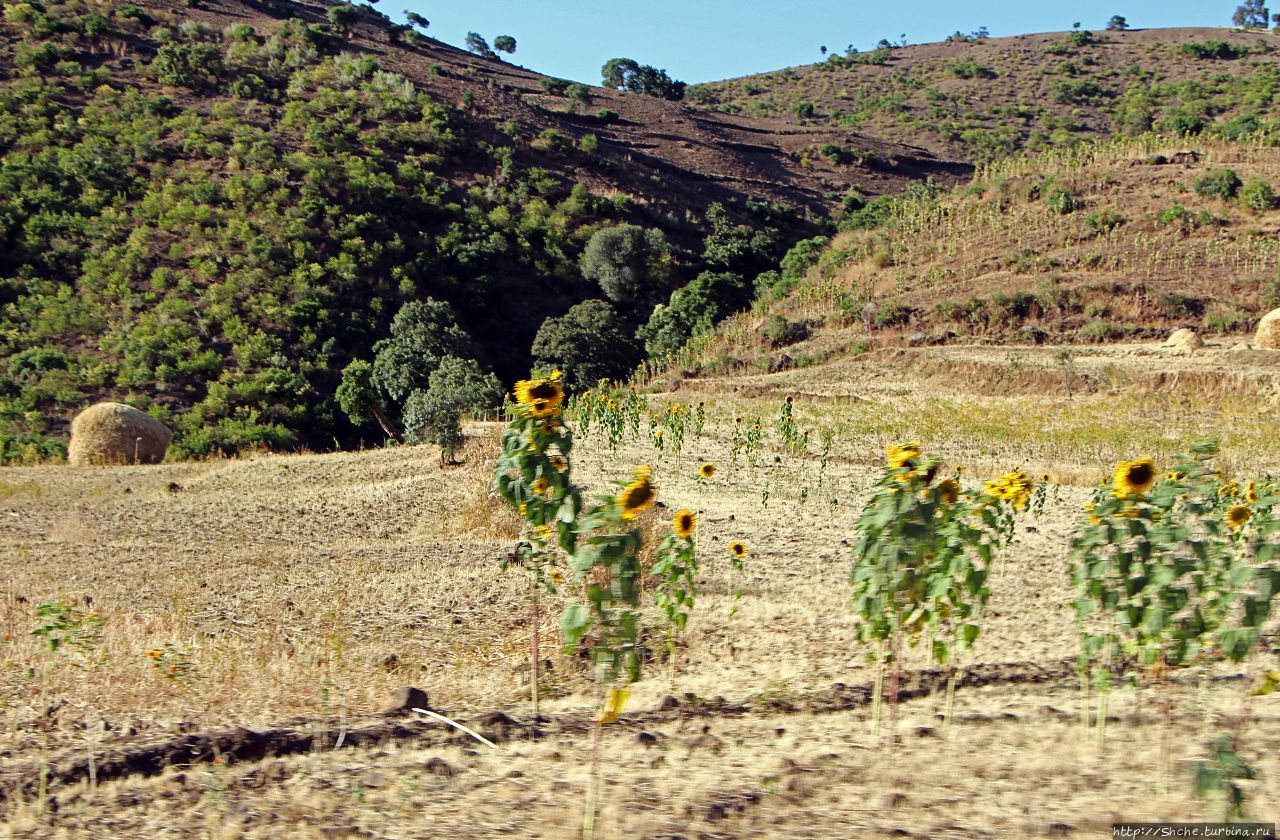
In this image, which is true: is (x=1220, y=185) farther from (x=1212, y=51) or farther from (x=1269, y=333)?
(x=1212, y=51)

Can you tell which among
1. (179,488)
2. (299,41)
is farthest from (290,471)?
(299,41)

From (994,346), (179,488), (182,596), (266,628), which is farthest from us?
(994,346)

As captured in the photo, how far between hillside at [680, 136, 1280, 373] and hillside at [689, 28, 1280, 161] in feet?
55.7

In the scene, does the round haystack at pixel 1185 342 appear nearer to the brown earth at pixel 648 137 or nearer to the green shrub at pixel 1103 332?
the green shrub at pixel 1103 332

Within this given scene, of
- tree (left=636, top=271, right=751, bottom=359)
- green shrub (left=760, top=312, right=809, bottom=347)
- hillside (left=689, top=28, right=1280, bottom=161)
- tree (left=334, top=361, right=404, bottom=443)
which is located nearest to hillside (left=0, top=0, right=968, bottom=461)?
tree (left=636, top=271, right=751, bottom=359)

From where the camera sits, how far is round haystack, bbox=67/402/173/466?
16431 millimetres

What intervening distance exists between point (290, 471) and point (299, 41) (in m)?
34.8

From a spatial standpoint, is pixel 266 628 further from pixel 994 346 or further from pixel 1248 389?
pixel 994 346

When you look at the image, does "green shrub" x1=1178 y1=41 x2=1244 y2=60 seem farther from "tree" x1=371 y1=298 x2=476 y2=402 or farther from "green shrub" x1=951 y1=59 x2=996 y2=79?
"tree" x1=371 y1=298 x2=476 y2=402

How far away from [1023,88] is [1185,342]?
161 ft

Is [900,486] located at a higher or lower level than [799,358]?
lower

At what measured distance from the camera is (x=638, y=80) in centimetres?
7069

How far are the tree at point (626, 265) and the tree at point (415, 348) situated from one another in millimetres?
7611

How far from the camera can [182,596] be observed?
6586 millimetres
